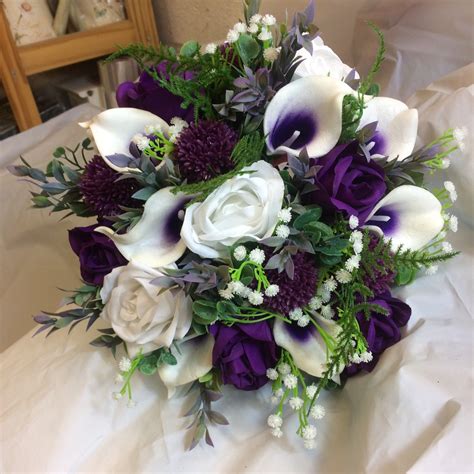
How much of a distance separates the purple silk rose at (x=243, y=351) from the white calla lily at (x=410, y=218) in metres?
0.14

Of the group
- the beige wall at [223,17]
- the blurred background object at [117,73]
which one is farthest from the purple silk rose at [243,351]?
the blurred background object at [117,73]

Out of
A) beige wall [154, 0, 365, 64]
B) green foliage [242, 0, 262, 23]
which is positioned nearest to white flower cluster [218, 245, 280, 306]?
green foliage [242, 0, 262, 23]

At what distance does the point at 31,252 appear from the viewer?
797 millimetres

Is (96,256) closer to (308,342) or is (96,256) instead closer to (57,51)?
(308,342)

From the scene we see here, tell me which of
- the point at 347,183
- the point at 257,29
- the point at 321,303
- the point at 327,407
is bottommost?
the point at 327,407

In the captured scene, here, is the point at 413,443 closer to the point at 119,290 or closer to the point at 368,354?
the point at 368,354

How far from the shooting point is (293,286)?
0.40 meters

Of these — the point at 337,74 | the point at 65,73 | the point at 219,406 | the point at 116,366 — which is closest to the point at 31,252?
the point at 116,366

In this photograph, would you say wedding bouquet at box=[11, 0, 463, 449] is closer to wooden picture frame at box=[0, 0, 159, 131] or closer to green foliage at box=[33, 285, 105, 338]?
green foliage at box=[33, 285, 105, 338]

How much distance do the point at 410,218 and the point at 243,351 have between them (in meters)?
0.20

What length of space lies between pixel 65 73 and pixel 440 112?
1148 millimetres

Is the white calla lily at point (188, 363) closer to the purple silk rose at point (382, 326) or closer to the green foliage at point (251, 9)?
the purple silk rose at point (382, 326)

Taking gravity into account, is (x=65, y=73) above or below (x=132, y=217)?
below

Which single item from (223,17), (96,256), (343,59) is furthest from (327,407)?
(223,17)
